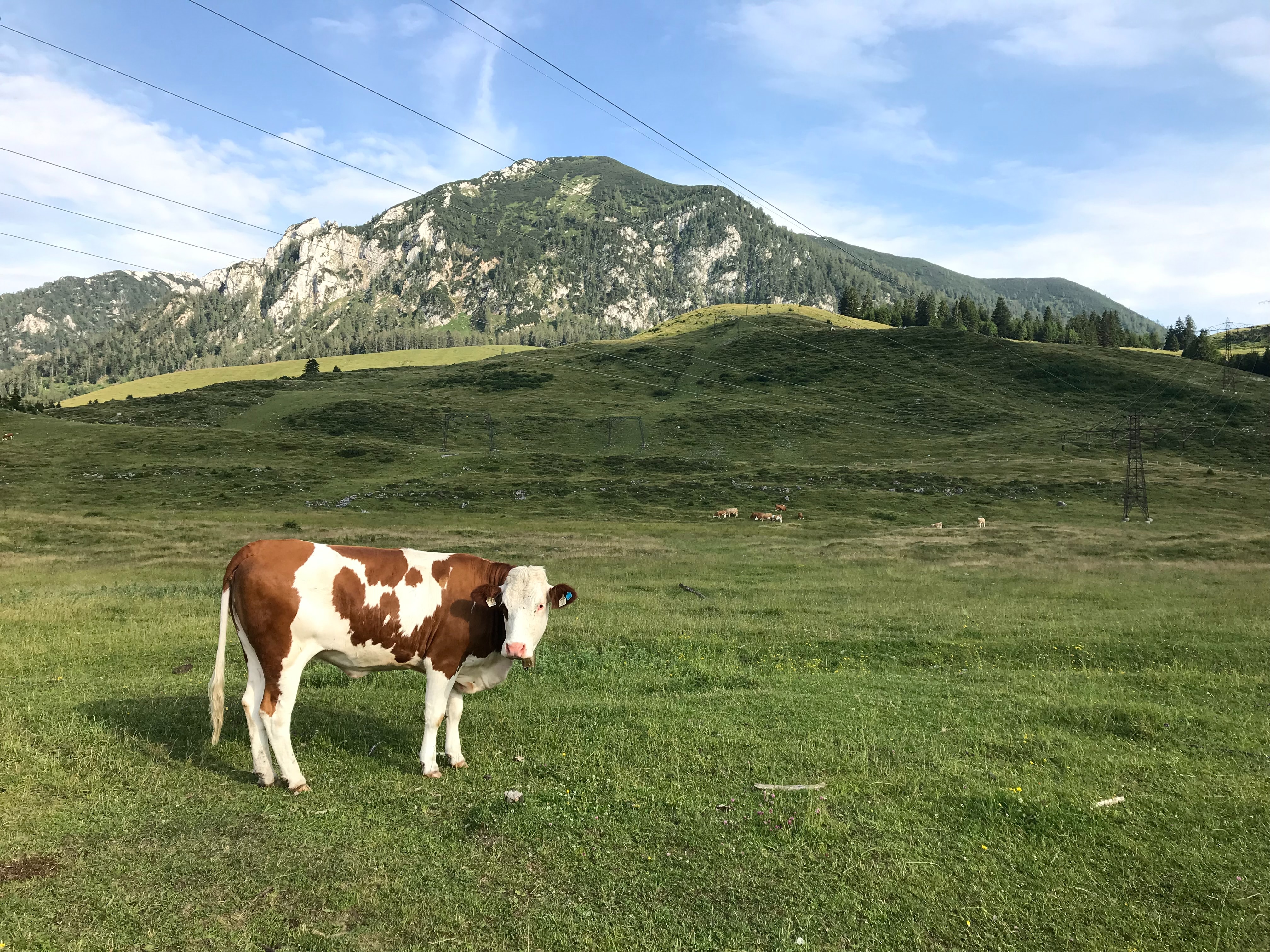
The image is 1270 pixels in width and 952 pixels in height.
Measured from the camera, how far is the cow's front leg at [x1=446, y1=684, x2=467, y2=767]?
426 inches

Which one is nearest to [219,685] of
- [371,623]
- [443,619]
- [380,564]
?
[371,623]

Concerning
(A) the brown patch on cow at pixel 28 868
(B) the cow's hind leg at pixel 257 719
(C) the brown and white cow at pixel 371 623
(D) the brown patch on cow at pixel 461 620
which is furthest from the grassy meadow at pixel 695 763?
(D) the brown patch on cow at pixel 461 620

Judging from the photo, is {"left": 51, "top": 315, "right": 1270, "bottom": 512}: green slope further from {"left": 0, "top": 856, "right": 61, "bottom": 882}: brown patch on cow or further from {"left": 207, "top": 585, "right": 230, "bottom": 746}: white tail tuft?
{"left": 0, "top": 856, "right": 61, "bottom": 882}: brown patch on cow

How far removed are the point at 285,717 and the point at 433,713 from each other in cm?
193

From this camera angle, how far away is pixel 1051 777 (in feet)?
35.4

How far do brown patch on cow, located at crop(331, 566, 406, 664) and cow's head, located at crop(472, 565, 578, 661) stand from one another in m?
1.16

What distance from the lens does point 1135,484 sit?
73750 mm

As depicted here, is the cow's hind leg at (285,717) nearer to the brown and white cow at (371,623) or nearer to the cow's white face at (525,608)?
the brown and white cow at (371,623)

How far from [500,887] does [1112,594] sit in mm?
30257

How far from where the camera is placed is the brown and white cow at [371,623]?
10047 mm

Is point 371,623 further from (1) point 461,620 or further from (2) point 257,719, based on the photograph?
(2) point 257,719

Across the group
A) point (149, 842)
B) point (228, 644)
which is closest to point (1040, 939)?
point (149, 842)

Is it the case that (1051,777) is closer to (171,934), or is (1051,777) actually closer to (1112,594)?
(171,934)

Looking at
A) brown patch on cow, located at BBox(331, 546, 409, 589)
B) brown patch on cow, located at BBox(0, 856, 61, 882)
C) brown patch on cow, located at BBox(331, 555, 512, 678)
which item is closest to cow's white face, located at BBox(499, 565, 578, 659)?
brown patch on cow, located at BBox(331, 555, 512, 678)
